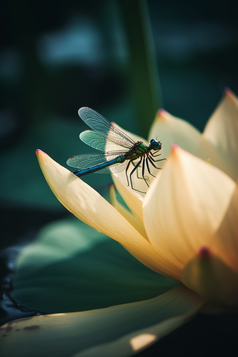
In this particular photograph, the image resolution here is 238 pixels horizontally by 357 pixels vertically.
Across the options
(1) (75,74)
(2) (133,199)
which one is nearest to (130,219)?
(2) (133,199)

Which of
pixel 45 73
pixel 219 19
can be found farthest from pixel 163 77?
pixel 45 73

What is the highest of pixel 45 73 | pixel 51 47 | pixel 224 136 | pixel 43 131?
pixel 51 47

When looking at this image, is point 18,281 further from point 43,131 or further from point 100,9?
point 100,9

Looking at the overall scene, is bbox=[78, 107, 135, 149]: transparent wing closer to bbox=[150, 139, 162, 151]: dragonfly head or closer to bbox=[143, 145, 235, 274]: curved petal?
bbox=[150, 139, 162, 151]: dragonfly head

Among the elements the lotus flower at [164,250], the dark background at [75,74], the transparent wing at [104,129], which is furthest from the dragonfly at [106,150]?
the lotus flower at [164,250]

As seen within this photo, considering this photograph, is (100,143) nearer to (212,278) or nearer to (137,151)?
(137,151)

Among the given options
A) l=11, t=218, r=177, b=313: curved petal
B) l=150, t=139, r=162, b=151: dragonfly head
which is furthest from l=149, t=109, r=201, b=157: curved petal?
l=11, t=218, r=177, b=313: curved petal
